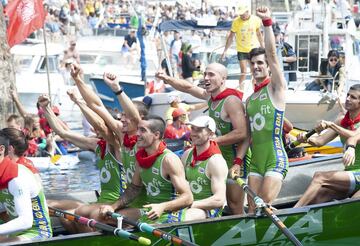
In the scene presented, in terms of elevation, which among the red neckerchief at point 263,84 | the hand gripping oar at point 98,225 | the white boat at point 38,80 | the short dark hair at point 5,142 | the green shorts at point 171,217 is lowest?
the white boat at point 38,80

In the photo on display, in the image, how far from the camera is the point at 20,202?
7344 millimetres

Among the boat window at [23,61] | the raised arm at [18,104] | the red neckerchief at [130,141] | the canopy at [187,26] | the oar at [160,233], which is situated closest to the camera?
the oar at [160,233]

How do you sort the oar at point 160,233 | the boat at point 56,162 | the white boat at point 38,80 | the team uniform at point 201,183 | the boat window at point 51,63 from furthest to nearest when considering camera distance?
the boat window at point 51,63
the white boat at point 38,80
the boat at point 56,162
the team uniform at point 201,183
the oar at point 160,233

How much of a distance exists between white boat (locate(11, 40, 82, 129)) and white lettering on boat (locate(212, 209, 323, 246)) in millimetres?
16387

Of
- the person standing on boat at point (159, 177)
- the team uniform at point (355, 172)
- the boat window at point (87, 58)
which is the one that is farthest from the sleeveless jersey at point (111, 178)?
the boat window at point (87, 58)

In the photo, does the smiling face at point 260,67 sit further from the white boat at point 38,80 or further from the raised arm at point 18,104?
the white boat at point 38,80

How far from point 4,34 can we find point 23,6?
3290 mm

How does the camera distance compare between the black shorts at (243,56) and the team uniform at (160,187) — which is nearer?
the team uniform at (160,187)

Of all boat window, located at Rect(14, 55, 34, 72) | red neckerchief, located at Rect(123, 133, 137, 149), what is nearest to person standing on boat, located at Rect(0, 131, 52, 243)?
red neckerchief, located at Rect(123, 133, 137, 149)

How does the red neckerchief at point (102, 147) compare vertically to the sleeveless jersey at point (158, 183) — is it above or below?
above

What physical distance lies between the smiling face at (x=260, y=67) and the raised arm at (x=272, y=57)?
0.13 metres

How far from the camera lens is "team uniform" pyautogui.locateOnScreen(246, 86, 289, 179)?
9.08 meters

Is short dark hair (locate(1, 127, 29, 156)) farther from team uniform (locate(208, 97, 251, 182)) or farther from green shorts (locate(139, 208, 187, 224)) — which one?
team uniform (locate(208, 97, 251, 182))

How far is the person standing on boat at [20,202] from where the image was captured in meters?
7.36
